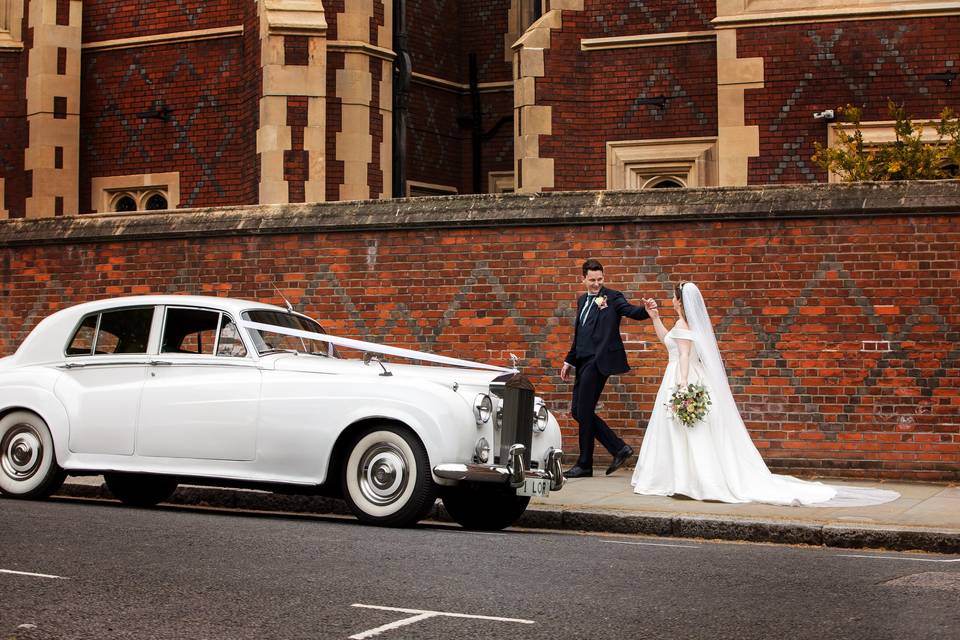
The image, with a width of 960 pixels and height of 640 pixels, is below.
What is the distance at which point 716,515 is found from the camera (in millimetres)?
8859

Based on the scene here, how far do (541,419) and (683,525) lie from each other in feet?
4.12

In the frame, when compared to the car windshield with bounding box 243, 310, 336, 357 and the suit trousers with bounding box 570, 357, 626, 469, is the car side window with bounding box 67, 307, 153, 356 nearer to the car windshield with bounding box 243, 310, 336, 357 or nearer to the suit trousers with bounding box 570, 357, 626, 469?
the car windshield with bounding box 243, 310, 336, 357

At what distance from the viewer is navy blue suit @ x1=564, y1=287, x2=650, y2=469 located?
11039 millimetres

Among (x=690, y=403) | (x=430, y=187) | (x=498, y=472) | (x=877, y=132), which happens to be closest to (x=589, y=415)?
(x=690, y=403)

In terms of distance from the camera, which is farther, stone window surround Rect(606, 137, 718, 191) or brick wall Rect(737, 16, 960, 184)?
stone window surround Rect(606, 137, 718, 191)

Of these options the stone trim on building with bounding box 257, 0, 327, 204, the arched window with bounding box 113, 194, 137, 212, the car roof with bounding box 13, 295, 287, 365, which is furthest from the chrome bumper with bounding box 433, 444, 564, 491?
the arched window with bounding box 113, 194, 137, 212

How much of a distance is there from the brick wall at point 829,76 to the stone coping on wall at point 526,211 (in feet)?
15.6

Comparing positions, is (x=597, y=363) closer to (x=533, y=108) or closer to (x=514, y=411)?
(x=514, y=411)

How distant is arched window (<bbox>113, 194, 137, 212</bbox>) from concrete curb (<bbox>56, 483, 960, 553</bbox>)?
11.2m

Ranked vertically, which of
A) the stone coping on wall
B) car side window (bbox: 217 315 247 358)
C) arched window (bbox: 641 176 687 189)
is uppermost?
arched window (bbox: 641 176 687 189)

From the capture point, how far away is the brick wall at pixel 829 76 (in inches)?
627

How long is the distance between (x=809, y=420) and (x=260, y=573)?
656cm

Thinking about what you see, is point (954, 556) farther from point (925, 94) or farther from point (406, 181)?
point (406, 181)

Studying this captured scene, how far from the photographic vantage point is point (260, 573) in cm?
632
